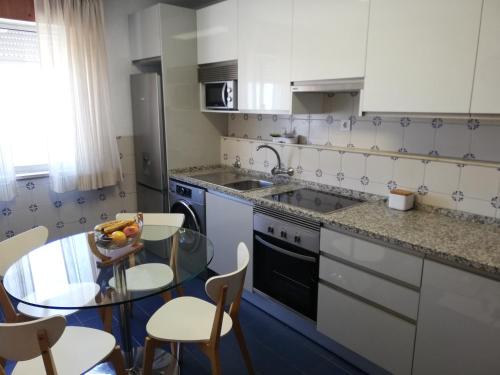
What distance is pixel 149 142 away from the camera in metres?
3.35

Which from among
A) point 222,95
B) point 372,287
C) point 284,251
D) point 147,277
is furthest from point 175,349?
point 222,95

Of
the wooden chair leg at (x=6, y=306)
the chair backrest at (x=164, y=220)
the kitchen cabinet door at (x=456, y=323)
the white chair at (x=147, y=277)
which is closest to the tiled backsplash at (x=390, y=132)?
the kitchen cabinet door at (x=456, y=323)

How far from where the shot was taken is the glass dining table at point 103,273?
1.57m

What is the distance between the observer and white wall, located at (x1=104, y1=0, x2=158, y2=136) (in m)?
3.29

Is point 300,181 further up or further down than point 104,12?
further down

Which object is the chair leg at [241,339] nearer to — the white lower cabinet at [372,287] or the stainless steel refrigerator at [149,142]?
the white lower cabinet at [372,287]

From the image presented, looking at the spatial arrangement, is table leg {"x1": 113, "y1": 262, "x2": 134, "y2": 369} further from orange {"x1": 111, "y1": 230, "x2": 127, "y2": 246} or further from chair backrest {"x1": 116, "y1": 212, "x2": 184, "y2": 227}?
chair backrest {"x1": 116, "y1": 212, "x2": 184, "y2": 227}

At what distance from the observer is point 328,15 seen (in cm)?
220

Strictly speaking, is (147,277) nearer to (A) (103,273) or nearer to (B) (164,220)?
(A) (103,273)

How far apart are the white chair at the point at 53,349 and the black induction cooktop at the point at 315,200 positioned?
132cm

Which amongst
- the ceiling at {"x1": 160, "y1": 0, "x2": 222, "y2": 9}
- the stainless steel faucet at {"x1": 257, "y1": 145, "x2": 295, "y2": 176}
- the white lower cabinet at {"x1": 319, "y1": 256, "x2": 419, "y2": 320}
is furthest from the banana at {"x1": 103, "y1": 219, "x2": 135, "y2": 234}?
the ceiling at {"x1": 160, "y1": 0, "x2": 222, "y2": 9}

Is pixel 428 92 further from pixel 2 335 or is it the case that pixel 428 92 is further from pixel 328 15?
pixel 2 335

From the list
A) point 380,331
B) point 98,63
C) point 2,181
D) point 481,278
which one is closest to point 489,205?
point 481,278

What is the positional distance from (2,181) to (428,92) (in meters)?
2.93
